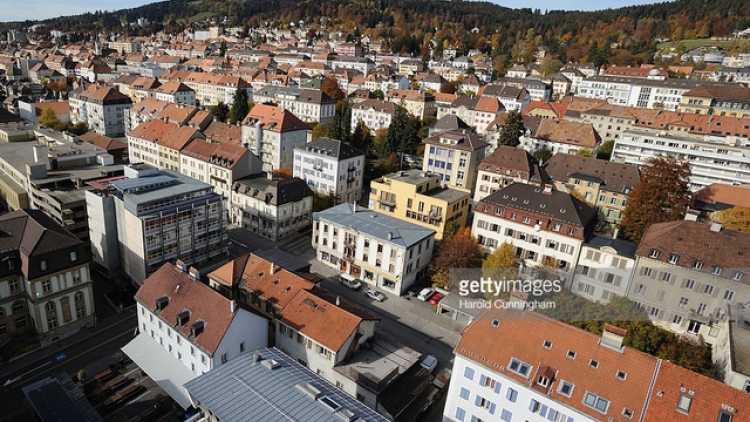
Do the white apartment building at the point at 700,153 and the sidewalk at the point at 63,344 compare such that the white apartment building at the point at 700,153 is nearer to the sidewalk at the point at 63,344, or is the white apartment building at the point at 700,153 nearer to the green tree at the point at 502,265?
the green tree at the point at 502,265

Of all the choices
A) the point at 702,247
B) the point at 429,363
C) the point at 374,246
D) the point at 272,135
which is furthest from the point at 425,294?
the point at 272,135

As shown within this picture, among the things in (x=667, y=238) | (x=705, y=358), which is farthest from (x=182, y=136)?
(x=705, y=358)

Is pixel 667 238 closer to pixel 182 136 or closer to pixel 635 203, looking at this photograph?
pixel 635 203

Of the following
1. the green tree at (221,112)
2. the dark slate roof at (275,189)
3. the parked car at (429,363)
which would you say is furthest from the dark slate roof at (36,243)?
the green tree at (221,112)

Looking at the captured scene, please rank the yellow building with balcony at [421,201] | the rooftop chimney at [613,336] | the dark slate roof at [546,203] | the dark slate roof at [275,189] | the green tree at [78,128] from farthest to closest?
the green tree at [78,128] < the dark slate roof at [275,189] < the yellow building with balcony at [421,201] < the dark slate roof at [546,203] < the rooftop chimney at [613,336]
